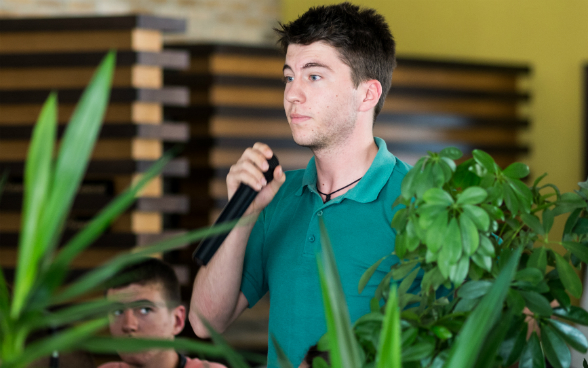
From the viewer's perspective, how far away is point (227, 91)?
4.20 metres

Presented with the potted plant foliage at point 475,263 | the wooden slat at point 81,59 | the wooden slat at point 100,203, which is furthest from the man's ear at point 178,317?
the wooden slat at point 81,59

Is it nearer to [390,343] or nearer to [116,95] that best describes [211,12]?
[116,95]

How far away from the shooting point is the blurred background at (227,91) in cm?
323

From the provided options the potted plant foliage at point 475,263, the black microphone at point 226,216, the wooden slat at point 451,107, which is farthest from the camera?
the wooden slat at point 451,107

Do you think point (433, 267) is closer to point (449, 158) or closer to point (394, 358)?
point (449, 158)

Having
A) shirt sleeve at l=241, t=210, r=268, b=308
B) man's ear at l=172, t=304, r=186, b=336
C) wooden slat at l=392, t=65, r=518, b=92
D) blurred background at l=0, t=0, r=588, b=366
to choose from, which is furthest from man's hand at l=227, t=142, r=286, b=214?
wooden slat at l=392, t=65, r=518, b=92

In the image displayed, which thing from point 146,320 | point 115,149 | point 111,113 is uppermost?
point 111,113

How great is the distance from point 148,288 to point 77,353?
0.27 meters

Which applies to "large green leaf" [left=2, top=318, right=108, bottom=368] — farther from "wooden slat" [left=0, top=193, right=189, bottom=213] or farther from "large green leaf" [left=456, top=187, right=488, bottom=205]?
"wooden slat" [left=0, top=193, right=189, bottom=213]

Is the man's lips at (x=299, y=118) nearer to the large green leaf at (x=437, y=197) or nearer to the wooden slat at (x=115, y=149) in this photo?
the large green leaf at (x=437, y=197)

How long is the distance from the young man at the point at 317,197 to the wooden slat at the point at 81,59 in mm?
1819

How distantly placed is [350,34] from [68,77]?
2.18 m

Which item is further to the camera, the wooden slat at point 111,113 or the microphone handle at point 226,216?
the wooden slat at point 111,113

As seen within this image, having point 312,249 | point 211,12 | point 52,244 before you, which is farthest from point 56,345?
point 211,12
